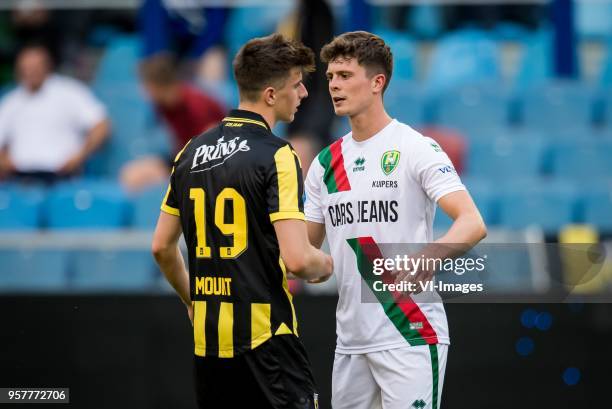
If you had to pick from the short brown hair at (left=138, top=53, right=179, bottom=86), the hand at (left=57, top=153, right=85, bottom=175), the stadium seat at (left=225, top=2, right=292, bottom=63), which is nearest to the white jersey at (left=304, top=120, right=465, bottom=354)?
the short brown hair at (left=138, top=53, right=179, bottom=86)

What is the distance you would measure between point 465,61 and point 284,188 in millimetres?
6201

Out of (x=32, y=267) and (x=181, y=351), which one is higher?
(x=32, y=267)

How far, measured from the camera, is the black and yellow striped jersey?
159 inches

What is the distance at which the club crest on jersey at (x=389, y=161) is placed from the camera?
178 inches

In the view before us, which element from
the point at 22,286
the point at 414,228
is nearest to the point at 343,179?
the point at 414,228

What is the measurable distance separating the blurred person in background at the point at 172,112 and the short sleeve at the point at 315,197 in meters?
3.95

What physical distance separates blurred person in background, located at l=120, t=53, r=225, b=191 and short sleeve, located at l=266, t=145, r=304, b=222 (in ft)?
15.3

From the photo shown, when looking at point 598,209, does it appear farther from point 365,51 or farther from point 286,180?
point 286,180

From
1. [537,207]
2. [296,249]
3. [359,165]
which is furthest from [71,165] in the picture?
[296,249]

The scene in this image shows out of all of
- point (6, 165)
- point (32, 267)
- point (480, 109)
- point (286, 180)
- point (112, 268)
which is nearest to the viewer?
point (286, 180)

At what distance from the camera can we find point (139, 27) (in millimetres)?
11469

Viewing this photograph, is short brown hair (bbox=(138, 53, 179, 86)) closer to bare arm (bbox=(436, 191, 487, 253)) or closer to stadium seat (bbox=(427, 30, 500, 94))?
stadium seat (bbox=(427, 30, 500, 94))

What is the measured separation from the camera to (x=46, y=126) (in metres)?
9.35

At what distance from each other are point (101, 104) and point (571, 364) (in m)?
5.58
